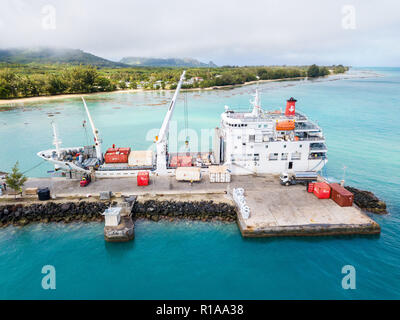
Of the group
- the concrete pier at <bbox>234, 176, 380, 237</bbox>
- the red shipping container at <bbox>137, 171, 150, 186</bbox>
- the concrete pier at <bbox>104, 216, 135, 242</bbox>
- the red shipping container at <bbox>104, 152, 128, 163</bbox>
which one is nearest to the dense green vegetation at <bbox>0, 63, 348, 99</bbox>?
the red shipping container at <bbox>104, 152, 128, 163</bbox>

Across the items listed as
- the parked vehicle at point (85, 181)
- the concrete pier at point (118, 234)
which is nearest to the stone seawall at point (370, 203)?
the concrete pier at point (118, 234)

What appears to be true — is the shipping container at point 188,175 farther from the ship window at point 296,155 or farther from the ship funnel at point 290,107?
the ship funnel at point 290,107

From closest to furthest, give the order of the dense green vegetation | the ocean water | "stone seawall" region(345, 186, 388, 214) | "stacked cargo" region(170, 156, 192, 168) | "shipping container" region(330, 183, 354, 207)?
the ocean water, "shipping container" region(330, 183, 354, 207), "stone seawall" region(345, 186, 388, 214), "stacked cargo" region(170, 156, 192, 168), the dense green vegetation

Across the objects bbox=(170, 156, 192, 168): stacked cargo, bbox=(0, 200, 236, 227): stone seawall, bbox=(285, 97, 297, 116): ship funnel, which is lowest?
bbox=(0, 200, 236, 227): stone seawall

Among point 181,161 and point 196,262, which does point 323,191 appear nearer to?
point 196,262

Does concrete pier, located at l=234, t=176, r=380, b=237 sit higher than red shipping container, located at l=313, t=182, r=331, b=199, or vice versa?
red shipping container, located at l=313, t=182, r=331, b=199

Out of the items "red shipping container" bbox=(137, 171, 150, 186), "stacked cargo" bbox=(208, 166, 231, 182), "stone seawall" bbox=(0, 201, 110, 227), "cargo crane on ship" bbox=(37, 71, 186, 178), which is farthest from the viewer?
"cargo crane on ship" bbox=(37, 71, 186, 178)

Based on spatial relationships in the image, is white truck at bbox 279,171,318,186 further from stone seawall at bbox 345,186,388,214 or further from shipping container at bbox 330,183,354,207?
stone seawall at bbox 345,186,388,214

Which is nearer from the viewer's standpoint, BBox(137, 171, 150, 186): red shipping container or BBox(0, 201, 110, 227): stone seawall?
BBox(0, 201, 110, 227): stone seawall
